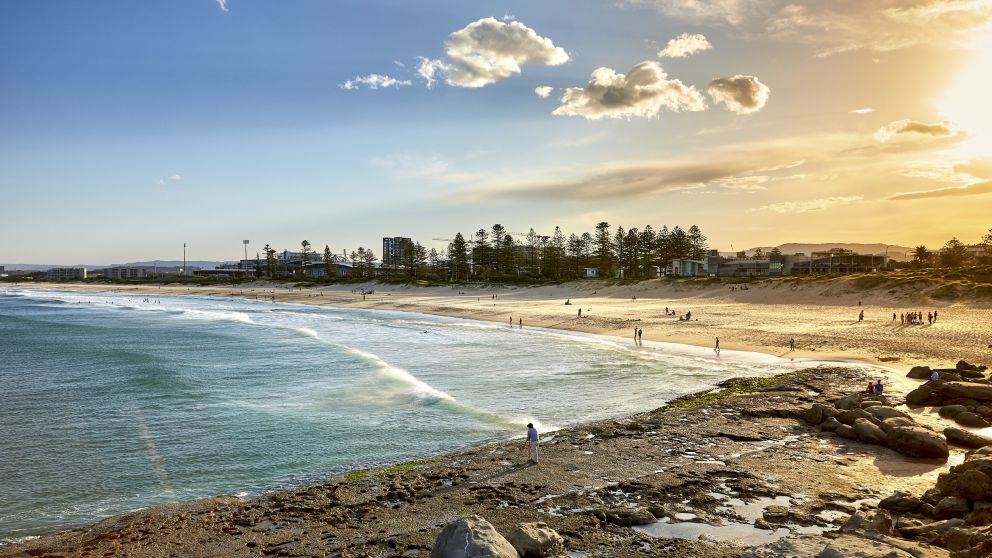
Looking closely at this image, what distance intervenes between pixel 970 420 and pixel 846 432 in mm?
4594

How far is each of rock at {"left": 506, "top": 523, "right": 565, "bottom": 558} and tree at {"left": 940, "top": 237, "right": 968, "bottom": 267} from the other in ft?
394

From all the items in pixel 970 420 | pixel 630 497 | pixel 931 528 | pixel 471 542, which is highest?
pixel 471 542

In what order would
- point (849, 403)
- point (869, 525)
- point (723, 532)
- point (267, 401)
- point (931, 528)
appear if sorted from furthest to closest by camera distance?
point (267, 401)
point (849, 403)
point (723, 532)
point (931, 528)
point (869, 525)

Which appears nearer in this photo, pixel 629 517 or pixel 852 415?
pixel 629 517

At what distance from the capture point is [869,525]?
9547 mm

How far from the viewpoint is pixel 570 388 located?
2591 cm

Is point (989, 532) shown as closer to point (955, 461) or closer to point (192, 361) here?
point (955, 461)

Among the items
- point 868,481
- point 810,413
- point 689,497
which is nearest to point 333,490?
point 689,497

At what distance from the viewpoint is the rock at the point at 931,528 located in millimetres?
9531

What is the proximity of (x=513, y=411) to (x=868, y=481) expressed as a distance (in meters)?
12.1

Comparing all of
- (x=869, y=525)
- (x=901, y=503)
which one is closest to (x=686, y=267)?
(x=901, y=503)

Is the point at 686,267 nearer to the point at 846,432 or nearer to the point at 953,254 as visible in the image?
the point at 953,254

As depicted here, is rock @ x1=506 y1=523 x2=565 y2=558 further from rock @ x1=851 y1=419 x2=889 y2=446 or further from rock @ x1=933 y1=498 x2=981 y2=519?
rock @ x1=851 y1=419 x2=889 y2=446

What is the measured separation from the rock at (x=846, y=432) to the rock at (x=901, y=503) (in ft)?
18.9
